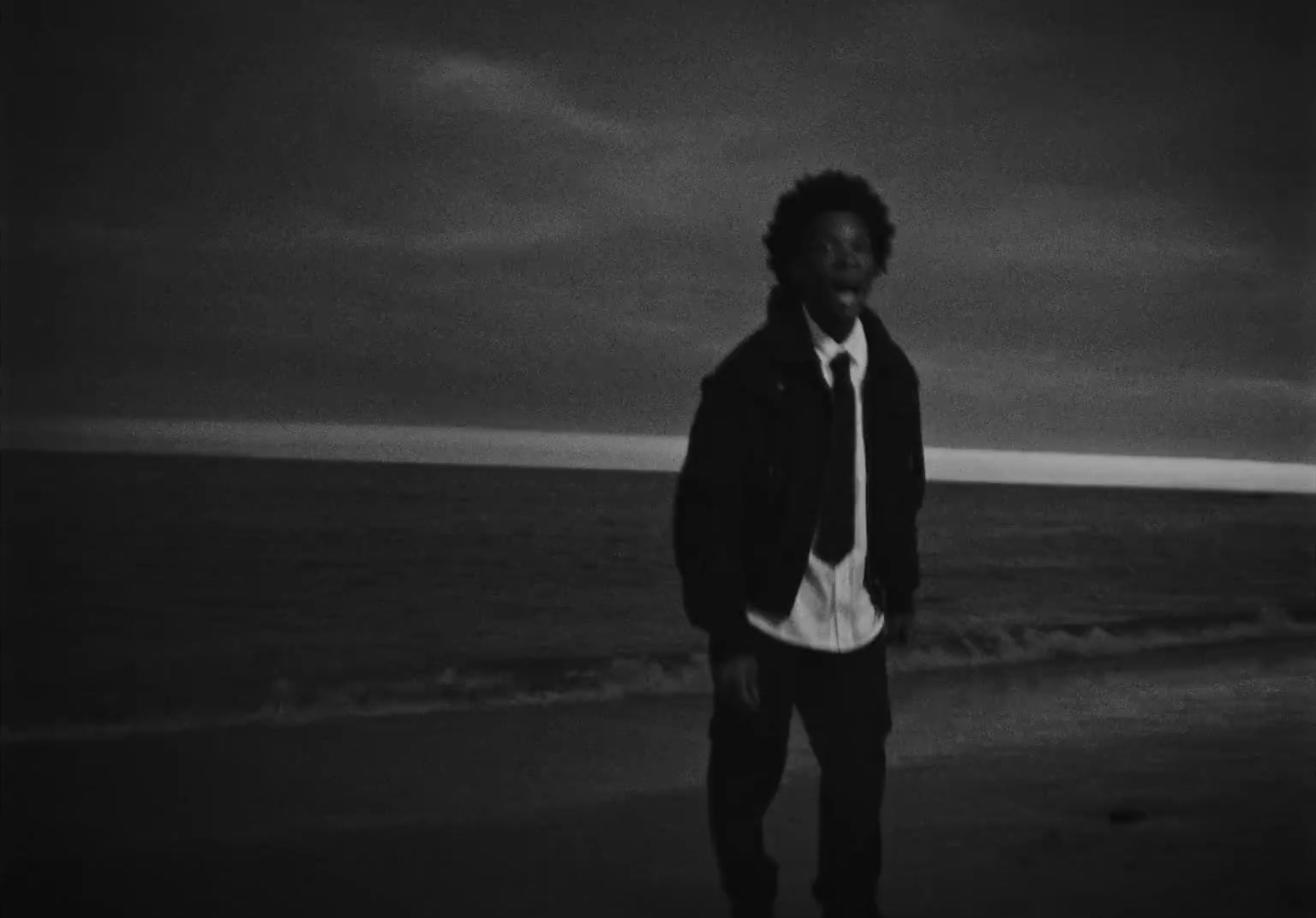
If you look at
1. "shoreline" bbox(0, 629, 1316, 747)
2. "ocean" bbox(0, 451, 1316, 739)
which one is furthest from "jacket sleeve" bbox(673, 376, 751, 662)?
"shoreline" bbox(0, 629, 1316, 747)

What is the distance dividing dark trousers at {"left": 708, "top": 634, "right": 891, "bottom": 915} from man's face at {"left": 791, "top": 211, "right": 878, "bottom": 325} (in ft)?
2.23

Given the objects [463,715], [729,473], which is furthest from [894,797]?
[463,715]

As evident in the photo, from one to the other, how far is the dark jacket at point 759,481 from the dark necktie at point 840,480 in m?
0.02

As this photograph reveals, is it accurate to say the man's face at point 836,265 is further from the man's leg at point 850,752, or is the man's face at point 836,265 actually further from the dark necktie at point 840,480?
the man's leg at point 850,752

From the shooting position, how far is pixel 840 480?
2350 millimetres

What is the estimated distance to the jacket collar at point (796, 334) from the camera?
7.66ft

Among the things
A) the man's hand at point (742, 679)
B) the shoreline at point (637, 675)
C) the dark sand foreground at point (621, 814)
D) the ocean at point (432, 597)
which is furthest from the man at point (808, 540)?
the shoreline at point (637, 675)

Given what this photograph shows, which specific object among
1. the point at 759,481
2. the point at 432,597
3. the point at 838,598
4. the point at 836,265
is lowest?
the point at 432,597

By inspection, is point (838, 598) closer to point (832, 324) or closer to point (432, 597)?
point (832, 324)

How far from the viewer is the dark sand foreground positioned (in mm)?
2875

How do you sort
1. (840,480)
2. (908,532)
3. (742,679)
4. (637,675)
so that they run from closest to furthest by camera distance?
(742,679) → (840,480) → (908,532) → (637,675)

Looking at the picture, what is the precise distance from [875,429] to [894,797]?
5.72 ft

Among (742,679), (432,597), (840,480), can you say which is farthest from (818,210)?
(432,597)

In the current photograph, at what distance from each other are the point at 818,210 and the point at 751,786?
1.17m
